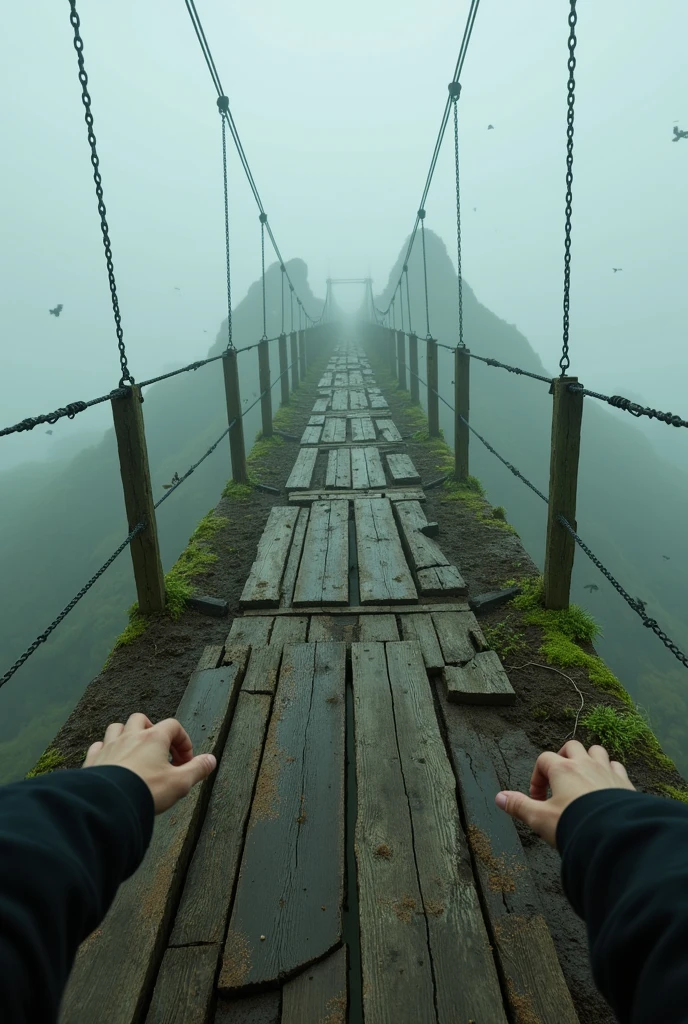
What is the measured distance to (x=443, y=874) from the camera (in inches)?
67.9

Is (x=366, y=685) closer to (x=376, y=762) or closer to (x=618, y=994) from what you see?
(x=376, y=762)

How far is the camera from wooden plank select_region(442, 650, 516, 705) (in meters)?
2.56

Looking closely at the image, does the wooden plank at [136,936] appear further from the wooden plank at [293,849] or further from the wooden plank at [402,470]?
the wooden plank at [402,470]

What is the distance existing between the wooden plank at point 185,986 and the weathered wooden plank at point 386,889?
38cm

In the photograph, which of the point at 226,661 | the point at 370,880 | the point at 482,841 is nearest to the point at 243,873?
the point at 370,880

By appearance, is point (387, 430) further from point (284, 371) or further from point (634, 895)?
point (634, 895)

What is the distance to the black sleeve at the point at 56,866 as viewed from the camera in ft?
1.52

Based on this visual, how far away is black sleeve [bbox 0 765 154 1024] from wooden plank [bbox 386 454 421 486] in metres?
5.34

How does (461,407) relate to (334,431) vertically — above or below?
above

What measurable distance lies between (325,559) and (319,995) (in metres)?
2.82

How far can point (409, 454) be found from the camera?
23.9 ft

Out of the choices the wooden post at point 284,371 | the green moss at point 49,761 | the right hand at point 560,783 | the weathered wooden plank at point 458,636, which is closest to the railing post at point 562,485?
the weathered wooden plank at point 458,636

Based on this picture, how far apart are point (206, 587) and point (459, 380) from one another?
3297mm

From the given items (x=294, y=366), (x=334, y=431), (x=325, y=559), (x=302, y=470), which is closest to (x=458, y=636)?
(x=325, y=559)
